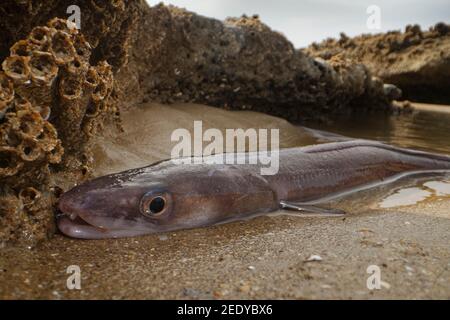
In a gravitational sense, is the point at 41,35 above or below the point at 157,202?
above

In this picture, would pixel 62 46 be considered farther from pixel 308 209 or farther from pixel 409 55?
pixel 409 55

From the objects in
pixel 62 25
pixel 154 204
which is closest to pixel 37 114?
pixel 62 25

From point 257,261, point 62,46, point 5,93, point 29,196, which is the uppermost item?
point 62,46

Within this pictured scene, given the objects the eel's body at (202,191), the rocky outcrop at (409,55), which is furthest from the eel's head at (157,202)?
the rocky outcrop at (409,55)

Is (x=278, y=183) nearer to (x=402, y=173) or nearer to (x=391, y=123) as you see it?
(x=402, y=173)

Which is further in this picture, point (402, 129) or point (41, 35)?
point (402, 129)

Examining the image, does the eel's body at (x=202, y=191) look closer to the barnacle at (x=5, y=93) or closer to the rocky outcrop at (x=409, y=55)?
the barnacle at (x=5, y=93)

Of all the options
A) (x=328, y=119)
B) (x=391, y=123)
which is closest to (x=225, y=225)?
(x=328, y=119)
